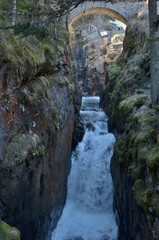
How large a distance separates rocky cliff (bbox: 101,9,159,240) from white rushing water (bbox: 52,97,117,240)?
0.86m

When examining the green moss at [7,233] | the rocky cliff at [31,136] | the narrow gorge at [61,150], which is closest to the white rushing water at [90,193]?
the narrow gorge at [61,150]

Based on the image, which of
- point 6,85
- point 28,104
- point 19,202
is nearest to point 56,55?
point 28,104

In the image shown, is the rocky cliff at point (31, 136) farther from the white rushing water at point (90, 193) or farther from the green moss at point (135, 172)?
the green moss at point (135, 172)

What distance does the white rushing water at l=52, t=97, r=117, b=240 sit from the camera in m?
12.4

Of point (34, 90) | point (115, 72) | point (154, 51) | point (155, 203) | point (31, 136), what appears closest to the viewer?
point (155, 203)

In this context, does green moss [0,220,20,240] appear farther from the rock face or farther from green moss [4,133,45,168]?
the rock face

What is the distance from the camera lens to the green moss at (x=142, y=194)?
746 cm

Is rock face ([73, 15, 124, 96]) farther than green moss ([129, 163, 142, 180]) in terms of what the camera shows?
Yes

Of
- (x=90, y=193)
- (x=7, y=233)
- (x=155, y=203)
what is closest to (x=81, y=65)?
(x=90, y=193)

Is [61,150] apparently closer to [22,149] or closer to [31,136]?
[31,136]

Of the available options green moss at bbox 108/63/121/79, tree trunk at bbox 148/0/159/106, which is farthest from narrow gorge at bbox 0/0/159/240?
green moss at bbox 108/63/121/79

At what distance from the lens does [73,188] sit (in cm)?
1481

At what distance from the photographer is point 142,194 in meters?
7.88

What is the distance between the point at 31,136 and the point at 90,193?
19.9ft
